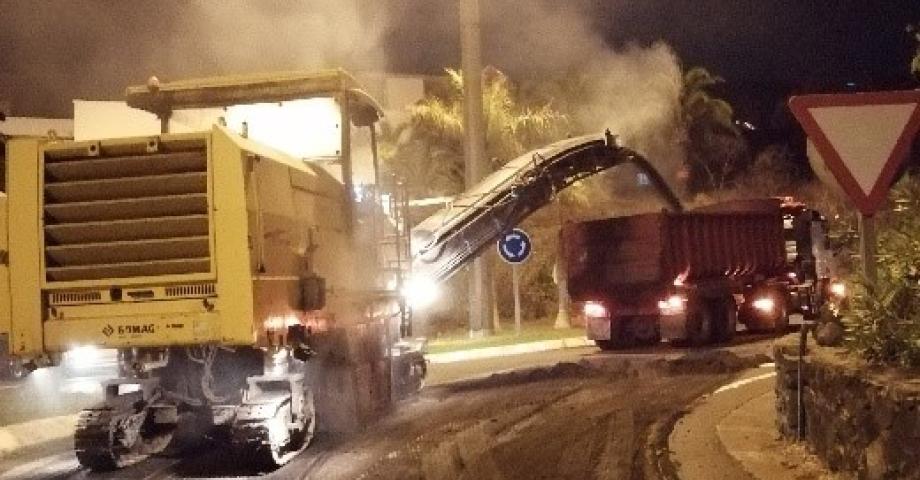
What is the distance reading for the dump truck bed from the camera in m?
21.6

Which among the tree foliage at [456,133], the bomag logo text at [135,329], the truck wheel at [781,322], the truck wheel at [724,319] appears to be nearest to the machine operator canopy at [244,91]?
the bomag logo text at [135,329]

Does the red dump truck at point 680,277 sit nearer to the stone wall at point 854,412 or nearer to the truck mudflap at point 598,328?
the truck mudflap at point 598,328

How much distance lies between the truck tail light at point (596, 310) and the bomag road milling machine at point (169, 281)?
11952 mm

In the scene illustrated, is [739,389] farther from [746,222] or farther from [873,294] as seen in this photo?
[746,222]

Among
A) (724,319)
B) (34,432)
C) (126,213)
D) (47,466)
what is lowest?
(47,466)

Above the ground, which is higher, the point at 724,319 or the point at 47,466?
the point at 724,319

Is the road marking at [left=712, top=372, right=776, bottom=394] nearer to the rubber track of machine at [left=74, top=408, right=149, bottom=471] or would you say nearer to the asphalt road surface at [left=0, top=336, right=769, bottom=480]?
the asphalt road surface at [left=0, top=336, right=769, bottom=480]

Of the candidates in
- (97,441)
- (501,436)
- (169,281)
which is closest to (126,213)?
(169,281)

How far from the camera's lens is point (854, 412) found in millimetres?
7656

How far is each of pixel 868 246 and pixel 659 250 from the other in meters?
13.6

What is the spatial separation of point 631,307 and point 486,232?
431cm

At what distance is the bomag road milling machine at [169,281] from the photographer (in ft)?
31.2

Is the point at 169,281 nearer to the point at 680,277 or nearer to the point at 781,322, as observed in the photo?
the point at 680,277

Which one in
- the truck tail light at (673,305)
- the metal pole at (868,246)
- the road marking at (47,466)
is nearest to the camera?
the metal pole at (868,246)
